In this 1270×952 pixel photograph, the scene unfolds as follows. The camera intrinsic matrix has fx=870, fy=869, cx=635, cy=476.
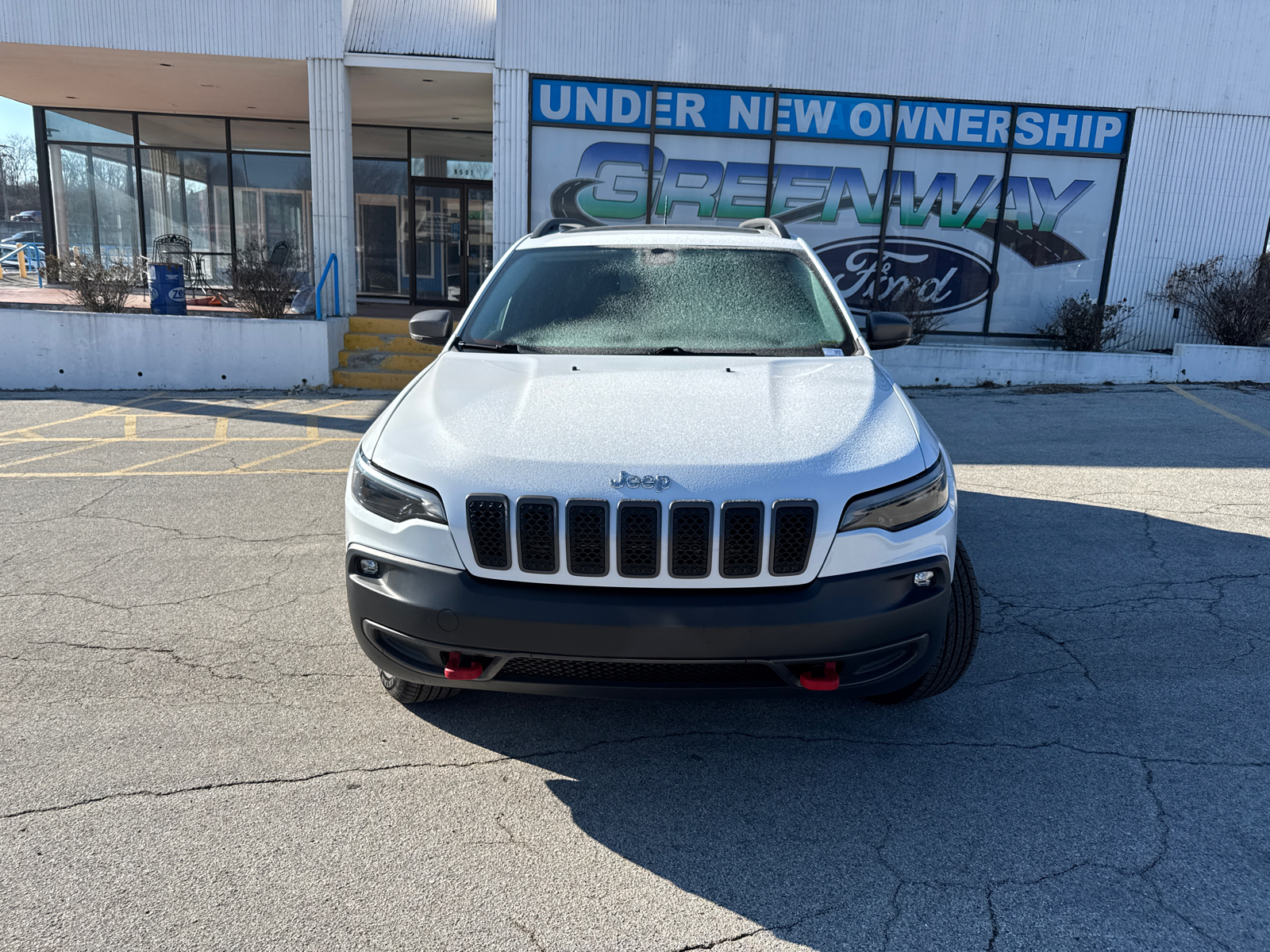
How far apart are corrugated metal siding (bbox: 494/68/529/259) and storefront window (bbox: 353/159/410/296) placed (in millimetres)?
5466

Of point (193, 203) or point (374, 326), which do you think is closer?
point (374, 326)

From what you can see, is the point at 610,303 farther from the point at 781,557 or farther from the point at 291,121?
the point at 291,121

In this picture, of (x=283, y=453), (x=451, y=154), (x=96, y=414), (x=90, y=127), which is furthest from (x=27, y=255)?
(x=283, y=453)

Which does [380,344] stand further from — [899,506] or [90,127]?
[899,506]

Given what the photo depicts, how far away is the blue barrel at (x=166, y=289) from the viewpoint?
37.6 feet

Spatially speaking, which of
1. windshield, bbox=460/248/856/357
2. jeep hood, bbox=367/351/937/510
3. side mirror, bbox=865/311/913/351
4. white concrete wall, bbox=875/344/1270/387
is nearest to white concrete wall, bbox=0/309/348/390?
windshield, bbox=460/248/856/357

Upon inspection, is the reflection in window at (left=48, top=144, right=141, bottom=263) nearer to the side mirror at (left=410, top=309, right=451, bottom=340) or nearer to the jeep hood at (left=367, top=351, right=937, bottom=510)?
the side mirror at (left=410, top=309, right=451, bottom=340)

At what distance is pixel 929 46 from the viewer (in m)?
12.3

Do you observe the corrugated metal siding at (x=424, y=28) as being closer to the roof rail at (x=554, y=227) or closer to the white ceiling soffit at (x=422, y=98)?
the white ceiling soffit at (x=422, y=98)

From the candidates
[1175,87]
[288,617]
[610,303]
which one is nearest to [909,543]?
[610,303]

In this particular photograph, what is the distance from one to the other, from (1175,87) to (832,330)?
12058 millimetres

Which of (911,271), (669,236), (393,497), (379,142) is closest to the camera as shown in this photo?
(393,497)

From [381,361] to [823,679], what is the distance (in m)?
10.2

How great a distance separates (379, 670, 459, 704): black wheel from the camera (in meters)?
3.17
